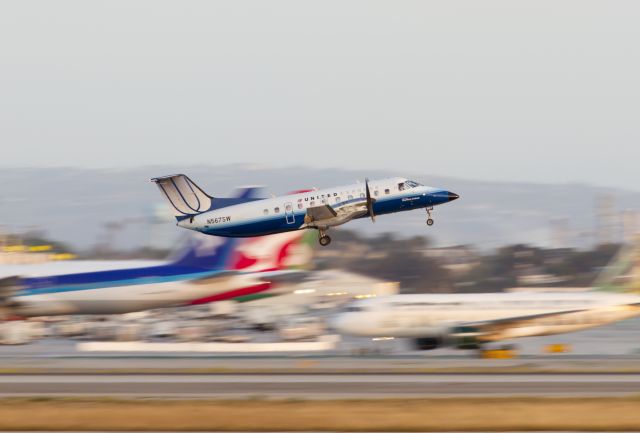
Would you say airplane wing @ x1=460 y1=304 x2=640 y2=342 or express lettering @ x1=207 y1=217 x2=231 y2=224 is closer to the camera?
express lettering @ x1=207 y1=217 x2=231 y2=224

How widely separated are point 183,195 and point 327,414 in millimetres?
19039

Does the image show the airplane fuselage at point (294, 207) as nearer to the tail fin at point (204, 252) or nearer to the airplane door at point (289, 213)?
the airplane door at point (289, 213)

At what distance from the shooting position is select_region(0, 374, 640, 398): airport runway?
41.7 metres

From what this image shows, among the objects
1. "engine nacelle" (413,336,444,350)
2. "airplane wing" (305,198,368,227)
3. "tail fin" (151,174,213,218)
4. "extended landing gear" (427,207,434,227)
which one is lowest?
"engine nacelle" (413,336,444,350)

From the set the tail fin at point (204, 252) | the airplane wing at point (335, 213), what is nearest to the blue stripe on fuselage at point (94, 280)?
the tail fin at point (204, 252)

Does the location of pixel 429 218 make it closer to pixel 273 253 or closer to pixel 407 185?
pixel 407 185

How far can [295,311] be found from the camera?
85188 mm

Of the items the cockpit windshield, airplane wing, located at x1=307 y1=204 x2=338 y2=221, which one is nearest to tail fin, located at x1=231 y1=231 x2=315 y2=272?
the cockpit windshield

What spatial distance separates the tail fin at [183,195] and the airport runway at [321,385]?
824 cm

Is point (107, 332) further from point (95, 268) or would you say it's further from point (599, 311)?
point (599, 311)

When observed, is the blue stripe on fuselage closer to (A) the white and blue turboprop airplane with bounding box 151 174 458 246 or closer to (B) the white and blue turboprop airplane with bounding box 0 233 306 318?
(B) the white and blue turboprop airplane with bounding box 0 233 306 318

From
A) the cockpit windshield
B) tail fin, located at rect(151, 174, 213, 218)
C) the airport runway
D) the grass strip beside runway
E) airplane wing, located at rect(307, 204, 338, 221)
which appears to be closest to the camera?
the grass strip beside runway

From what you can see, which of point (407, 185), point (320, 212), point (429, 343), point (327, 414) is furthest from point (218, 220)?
point (429, 343)

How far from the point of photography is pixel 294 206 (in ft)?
158
